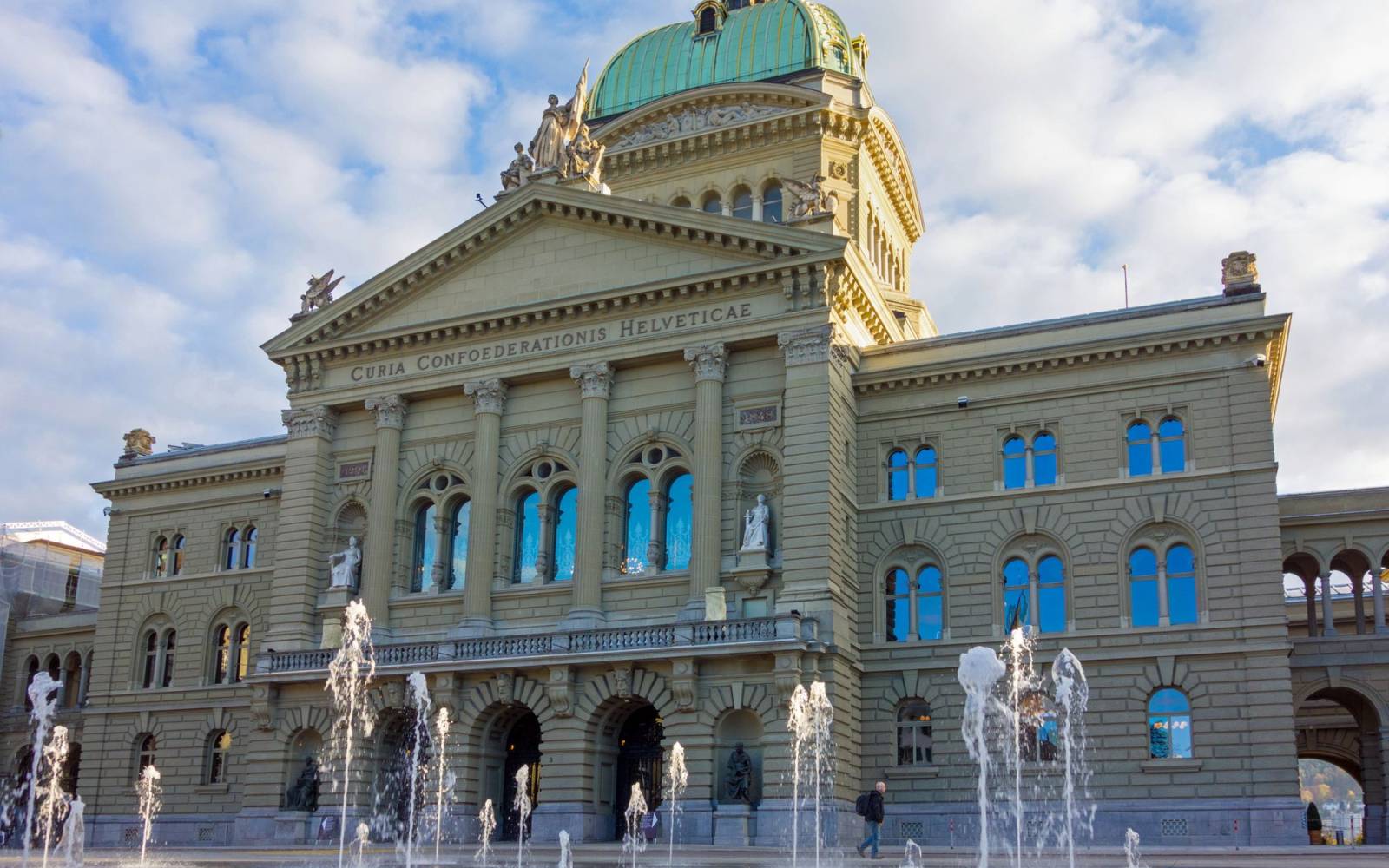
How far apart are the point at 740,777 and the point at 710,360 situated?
36.3ft

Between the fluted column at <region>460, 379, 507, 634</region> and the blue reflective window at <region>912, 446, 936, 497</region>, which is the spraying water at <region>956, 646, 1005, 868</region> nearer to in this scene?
the blue reflective window at <region>912, 446, 936, 497</region>

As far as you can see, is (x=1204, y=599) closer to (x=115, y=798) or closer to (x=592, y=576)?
(x=592, y=576)

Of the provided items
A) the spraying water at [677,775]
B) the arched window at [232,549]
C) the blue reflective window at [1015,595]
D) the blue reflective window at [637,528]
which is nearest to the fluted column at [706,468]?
the blue reflective window at [637,528]

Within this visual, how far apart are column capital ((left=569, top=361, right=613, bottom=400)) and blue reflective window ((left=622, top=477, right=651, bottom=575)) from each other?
271 cm

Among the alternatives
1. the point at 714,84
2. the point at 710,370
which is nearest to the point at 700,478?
the point at 710,370

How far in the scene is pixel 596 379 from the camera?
131 feet

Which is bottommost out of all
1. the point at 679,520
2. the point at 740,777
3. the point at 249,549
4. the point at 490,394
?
the point at 740,777

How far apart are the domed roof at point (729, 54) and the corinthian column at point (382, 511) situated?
17.6 metres

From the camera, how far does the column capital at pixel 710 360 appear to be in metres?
38.7

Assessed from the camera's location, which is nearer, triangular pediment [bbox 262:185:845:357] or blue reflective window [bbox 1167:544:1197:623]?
blue reflective window [bbox 1167:544:1197:623]

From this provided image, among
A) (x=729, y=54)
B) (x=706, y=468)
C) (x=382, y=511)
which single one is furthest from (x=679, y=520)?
(x=729, y=54)

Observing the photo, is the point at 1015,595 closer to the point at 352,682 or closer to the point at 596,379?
the point at 596,379

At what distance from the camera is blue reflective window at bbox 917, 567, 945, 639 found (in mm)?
38344

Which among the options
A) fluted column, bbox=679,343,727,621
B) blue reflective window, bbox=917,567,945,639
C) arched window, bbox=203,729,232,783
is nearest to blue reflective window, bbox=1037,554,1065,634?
blue reflective window, bbox=917,567,945,639
